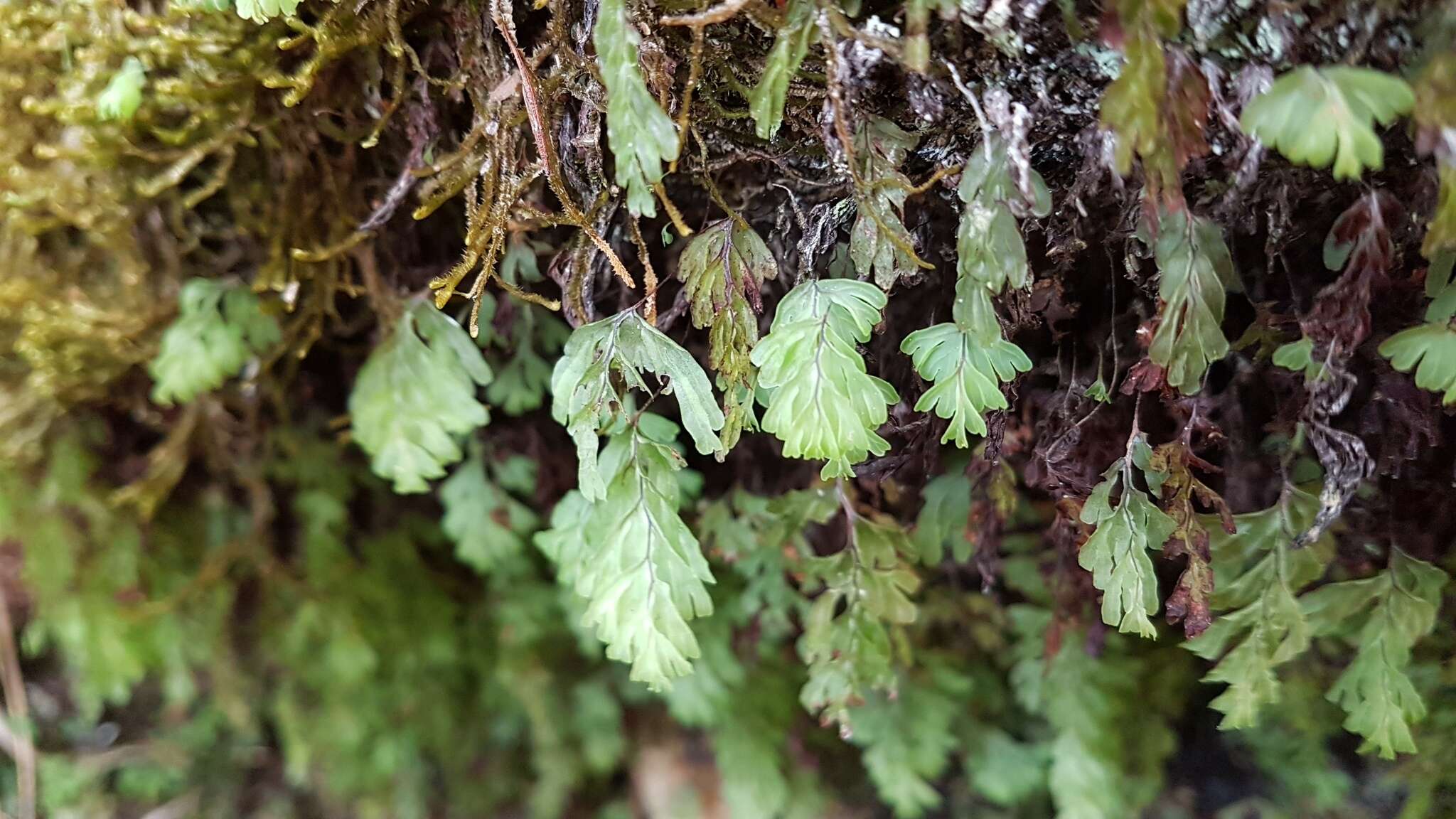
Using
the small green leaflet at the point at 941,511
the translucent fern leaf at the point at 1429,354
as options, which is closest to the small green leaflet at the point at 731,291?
the small green leaflet at the point at 941,511

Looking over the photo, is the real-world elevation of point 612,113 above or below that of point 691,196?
above

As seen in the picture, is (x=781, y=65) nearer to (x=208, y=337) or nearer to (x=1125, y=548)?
(x=1125, y=548)

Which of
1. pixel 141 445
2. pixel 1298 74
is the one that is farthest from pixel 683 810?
pixel 1298 74

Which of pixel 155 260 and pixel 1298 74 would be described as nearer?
pixel 1298 74

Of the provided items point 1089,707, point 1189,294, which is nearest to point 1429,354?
point 1189,294

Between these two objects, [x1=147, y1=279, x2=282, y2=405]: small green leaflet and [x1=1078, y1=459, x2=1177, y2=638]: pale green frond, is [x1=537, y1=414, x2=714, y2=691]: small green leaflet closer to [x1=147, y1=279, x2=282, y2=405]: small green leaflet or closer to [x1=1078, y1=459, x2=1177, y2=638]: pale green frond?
[x1=1078, y1=459, x2=1177, y2=638]: pale green frond

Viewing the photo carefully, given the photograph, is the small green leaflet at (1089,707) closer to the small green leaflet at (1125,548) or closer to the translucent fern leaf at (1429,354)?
the small green leaflet at (1125,548)

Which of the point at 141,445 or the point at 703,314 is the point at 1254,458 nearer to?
the point at 703,314
